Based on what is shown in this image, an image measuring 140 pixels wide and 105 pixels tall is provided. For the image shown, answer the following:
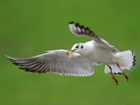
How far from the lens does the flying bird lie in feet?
9.86

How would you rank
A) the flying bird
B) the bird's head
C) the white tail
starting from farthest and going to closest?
the white tail, the flying bird, the bird's head

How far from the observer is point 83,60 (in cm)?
340

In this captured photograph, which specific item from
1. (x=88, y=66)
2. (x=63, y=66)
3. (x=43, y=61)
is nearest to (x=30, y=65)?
(x=43, y=61)

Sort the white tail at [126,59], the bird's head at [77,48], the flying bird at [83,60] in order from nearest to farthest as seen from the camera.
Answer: the bird's head at [77,48], the flying bird at [83,60], the white tail at [126,59]

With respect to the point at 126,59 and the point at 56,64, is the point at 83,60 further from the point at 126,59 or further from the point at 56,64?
the point at 126,59

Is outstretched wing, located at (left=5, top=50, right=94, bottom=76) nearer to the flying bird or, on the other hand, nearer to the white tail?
the flying bird

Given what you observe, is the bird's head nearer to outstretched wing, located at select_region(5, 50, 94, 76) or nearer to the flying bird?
the flying bird

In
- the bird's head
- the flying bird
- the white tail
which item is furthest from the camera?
the white tail

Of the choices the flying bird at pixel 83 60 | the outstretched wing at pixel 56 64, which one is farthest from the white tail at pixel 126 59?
the outstretched wing at pixel 56 64

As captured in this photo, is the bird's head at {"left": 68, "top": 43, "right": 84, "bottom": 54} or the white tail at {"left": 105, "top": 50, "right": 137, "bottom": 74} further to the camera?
the white tail at {"left": 105, "top": 50, "right": 137, "bottom": 74}

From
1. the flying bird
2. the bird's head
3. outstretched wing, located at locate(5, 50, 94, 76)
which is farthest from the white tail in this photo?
the bird's head

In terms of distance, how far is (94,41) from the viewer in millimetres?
2910

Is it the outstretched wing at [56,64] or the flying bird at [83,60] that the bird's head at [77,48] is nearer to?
the flying bird at [83,60]

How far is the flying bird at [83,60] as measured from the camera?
3006mm
